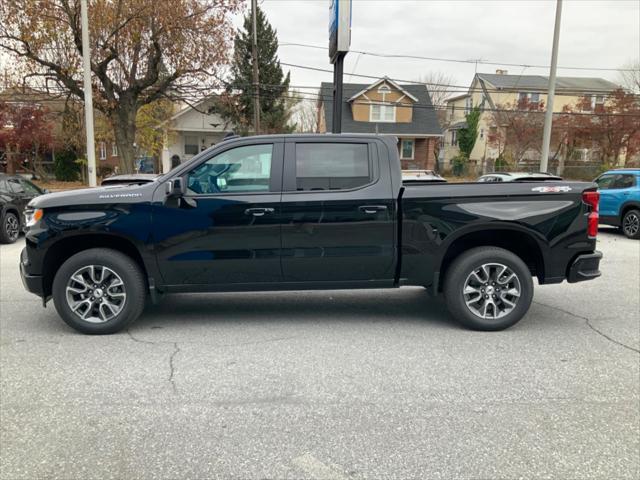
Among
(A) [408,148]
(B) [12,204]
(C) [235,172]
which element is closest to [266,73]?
(A) [408,148]

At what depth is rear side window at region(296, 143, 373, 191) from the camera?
479 cm

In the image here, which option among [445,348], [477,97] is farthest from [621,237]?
[477,97]

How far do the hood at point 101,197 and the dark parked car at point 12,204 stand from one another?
7.08 metres

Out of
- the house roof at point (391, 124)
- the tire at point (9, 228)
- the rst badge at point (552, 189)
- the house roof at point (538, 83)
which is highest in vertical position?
the house roof at point (538, 83)

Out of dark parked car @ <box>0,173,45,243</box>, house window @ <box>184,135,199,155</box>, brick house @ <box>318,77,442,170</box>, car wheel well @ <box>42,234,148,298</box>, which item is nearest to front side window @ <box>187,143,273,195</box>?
car wheel well @ <box>42,234,148,298</box>

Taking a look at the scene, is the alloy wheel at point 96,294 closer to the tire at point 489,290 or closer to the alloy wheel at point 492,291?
the tire at point 489,290

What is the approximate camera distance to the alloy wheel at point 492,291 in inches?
191

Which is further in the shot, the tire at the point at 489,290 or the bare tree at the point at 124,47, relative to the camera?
the bare tree at the point at 124,47

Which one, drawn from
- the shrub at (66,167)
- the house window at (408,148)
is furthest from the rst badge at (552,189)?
the shrub at (66,167)

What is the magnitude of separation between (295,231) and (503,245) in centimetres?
231

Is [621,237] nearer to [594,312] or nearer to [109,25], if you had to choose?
[594,312]

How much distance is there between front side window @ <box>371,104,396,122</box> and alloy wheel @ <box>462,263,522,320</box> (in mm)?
33849

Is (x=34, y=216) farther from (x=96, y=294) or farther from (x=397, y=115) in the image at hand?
(x=397, y=115)

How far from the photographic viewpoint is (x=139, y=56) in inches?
766
